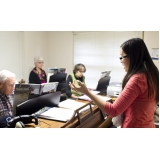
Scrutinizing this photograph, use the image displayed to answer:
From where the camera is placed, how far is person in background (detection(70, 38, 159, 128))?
43.6 inches

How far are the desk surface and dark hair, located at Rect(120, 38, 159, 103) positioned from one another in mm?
668

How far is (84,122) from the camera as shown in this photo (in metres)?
1.68

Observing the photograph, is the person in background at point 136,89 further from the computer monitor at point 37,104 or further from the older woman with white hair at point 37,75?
the older woman with white hair at point 37,75

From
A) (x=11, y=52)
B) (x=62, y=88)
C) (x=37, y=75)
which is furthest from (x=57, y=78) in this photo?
(x=11, y=52)

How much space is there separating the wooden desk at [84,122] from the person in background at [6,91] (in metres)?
0.33

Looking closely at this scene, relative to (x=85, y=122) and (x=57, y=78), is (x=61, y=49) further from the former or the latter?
(x=85, y=122)

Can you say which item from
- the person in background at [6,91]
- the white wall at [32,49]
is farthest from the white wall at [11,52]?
the person in background at [6,91]

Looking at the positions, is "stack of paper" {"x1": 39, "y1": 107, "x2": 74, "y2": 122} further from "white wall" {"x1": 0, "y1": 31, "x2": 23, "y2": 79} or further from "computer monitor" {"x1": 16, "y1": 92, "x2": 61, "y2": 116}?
"white wall" {"x1": 0, "y1": 31, "x2": 23, "y2": 79}

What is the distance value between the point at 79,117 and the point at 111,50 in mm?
2749

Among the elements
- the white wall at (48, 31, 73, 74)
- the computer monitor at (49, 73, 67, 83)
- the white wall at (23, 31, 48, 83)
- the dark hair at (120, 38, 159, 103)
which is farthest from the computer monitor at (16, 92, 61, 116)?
the white wall at (48, 31, 73, 74)
